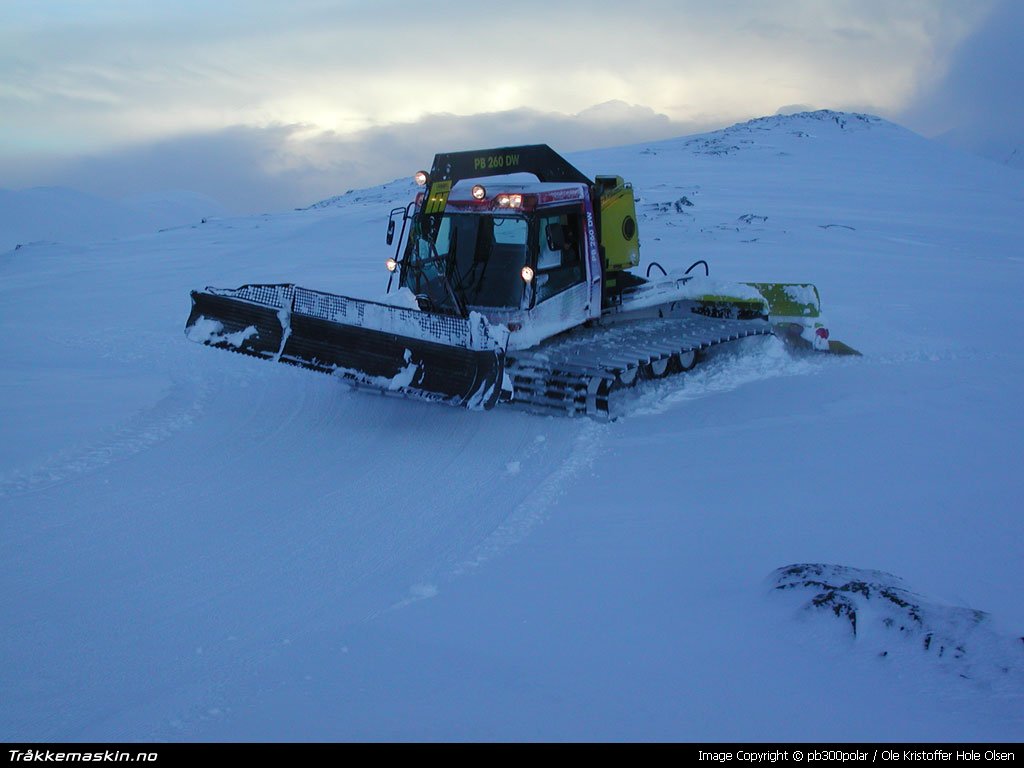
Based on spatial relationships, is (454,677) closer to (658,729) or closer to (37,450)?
(658,729)

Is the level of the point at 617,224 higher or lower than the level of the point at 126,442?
higher

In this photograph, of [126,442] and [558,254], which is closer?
[126,442]

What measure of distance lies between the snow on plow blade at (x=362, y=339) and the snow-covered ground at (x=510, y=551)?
49 cm

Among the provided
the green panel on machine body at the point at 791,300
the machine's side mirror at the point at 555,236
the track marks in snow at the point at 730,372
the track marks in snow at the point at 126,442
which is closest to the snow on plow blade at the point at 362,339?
the track marks in snow at the point at 126,442

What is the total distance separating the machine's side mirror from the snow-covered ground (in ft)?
5.87

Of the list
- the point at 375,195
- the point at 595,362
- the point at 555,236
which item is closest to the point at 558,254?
the point at 555,236

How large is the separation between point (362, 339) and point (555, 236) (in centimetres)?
240

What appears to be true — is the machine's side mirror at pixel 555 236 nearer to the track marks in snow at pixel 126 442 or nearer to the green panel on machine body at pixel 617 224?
the green panel on machine body at pixel 617 224

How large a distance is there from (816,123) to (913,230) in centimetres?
2526

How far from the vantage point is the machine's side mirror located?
8.30 meters

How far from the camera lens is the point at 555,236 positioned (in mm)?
8391

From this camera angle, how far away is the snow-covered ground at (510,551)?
3.31 metres

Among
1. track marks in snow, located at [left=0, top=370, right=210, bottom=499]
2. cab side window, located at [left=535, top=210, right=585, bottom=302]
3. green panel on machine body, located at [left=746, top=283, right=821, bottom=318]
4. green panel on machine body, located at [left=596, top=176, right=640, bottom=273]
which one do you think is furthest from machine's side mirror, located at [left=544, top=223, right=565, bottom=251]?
track marks in snow, located at [left=0, top=370, right=210, bottom=499]

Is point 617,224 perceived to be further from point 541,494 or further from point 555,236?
point 541,494
